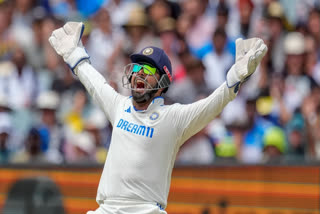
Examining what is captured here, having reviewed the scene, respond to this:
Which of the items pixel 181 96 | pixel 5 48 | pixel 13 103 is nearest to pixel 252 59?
pixel 181 96

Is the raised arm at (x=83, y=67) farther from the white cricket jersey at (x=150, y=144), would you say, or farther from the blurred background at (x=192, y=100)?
the blurred background at (x=192, y=100)

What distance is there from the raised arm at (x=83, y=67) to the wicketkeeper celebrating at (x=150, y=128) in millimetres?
110

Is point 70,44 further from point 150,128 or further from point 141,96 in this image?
point 150,128

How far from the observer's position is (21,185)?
34.4 feet

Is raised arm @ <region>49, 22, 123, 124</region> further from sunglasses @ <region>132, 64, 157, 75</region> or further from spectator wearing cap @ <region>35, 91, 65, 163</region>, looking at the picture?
spectator wearing cap @ <region>35, 91, 65, 163</region>

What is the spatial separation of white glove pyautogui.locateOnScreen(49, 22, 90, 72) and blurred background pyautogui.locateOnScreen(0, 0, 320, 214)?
3.38 meters

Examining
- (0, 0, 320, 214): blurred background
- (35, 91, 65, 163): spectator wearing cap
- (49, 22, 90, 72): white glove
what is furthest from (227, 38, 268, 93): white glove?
(35, 91, 65, 163): spectator wearing cap

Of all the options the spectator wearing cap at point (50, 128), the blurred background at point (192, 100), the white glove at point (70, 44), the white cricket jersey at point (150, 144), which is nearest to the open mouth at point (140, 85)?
the white cricket jersey at point (150, 144)

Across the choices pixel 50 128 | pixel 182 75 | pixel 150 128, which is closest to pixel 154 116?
pixel 150 128

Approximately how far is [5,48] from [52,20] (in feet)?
3.50

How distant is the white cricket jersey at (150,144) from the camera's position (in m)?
5.68

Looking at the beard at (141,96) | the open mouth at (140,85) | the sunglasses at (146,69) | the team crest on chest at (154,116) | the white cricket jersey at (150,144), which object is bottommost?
the white cricket jersey at (150,144)

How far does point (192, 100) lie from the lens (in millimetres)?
10078

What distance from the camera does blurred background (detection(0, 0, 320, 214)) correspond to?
29.6 feet
